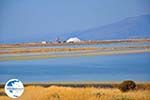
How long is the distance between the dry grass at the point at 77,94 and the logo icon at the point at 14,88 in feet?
0.11

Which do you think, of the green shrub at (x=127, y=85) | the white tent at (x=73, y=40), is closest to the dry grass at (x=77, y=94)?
the green shrub at (x=127, y=85)

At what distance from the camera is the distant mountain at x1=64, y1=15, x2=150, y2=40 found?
94.3 inches

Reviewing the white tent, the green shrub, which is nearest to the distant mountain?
the white tent

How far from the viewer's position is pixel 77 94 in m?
2.39

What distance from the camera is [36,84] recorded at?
2.43 meters

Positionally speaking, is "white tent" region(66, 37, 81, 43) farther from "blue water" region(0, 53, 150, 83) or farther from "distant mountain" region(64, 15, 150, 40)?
"blue water" region(0, 53, 150, 83)

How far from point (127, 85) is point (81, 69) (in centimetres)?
36

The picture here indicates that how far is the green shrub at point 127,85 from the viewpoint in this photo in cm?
235

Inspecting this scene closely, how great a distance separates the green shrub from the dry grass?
29 millimetres

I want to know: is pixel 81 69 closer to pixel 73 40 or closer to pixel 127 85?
pixel 73 40

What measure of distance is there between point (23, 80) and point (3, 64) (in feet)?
0.67

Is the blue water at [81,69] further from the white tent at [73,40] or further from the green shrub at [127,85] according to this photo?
the white tent at [73,40]

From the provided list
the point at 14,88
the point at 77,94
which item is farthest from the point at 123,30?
the point at 14,88

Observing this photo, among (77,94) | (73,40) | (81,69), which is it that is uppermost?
(73,40)
